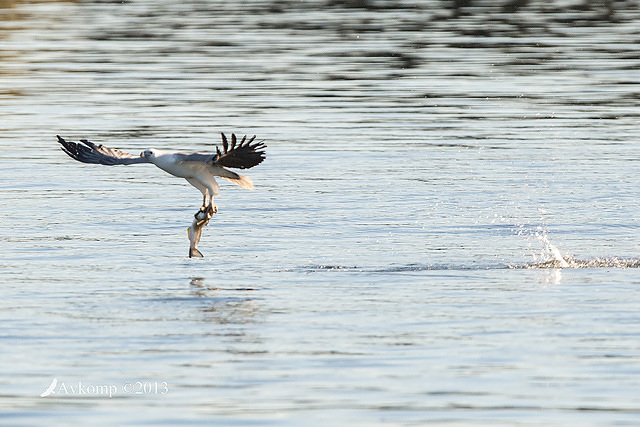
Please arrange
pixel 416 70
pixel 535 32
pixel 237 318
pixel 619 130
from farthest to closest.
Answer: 1. pixel 535 32
2. pixel 416 70
3. pixel 619 130
4. pixel 237 318

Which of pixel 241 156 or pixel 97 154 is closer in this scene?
pixel 241 156

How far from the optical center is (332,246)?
13172 mm

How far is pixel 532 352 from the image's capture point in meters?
9.30

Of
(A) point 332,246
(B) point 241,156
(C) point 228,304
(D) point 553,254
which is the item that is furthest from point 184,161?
(D) point 553,254

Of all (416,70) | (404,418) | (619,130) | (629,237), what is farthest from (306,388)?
(416,70)

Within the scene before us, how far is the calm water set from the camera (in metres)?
8.54

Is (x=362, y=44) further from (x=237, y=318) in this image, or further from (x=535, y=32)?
(x=237, y=318)

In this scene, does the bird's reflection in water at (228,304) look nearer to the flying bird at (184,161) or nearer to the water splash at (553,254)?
the flying bird at (184,161)

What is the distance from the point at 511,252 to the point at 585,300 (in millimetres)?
2245

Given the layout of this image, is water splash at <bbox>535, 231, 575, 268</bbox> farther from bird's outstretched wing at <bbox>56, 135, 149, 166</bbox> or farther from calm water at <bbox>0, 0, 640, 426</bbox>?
bird's outstretched wing at <bbox>56, 135, 149, 166</bbox>

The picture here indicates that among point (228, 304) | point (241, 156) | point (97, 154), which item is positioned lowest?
point (228, 304)

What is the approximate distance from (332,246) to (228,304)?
239 cm

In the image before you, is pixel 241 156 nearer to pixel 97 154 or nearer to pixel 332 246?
pixel 97 154

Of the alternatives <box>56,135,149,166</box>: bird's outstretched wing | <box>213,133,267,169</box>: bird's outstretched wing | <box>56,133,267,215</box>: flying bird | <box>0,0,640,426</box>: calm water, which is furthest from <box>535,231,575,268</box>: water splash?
<box>56,135,149,166</box>: bird's outstretched wing
